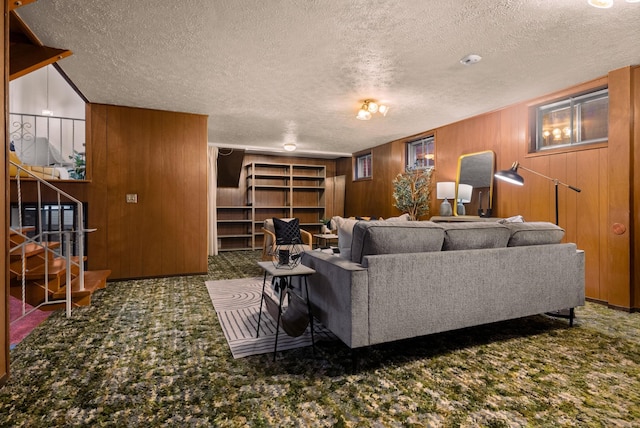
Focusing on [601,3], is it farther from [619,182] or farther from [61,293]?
[61,293]

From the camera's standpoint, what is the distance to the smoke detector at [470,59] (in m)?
3.03

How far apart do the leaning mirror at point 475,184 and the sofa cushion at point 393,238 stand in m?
3.00

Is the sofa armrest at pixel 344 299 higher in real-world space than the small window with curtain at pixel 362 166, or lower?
lower

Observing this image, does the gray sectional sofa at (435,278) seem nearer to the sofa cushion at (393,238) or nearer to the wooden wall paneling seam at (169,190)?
the sofa cushion at (393,238)

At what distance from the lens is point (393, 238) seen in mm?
2111

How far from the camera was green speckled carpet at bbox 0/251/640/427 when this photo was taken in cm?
156

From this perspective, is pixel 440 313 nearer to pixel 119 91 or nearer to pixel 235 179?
pixel 119 91

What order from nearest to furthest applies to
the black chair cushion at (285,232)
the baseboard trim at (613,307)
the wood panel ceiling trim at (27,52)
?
1. the wood panel ceiling trim at (27,52)
2. the baseboard trim at (613,307)
3. the black chair cushion at (285,232)

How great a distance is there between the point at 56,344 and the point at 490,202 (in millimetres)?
5081

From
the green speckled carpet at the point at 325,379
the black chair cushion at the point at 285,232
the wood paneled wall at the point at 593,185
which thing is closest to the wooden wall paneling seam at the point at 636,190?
the wood paneled wall at the point at 593,185

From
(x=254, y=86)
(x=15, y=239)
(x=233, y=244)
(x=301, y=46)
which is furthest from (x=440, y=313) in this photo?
(x=233, y=244)

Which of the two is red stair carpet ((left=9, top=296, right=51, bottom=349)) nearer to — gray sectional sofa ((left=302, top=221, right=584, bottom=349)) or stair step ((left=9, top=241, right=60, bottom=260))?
stair step ((left=9, top=241, right=60, bottom=260))

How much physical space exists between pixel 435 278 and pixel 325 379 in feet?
3.07

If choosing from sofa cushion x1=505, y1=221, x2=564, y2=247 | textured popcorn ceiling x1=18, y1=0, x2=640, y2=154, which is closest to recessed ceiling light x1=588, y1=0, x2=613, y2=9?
textured popcorn ceiling x1=18, y1=0, x2=640, y2=154
